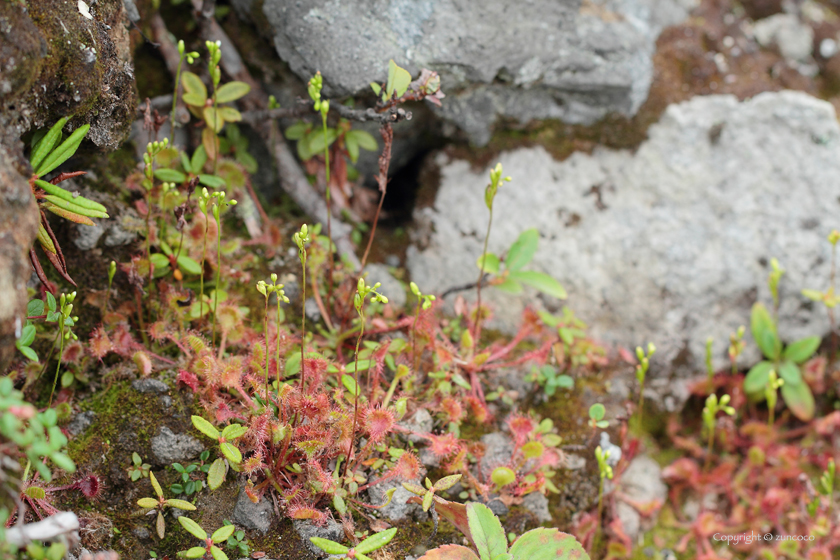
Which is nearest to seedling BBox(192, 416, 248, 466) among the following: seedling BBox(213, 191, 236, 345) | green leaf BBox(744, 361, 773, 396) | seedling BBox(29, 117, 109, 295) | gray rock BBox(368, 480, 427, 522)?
seedling BBox(213, 191, 236, 345)

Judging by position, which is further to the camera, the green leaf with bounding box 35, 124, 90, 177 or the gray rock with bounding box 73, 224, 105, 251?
the gray rock with bounding box 73, 224, 105, 251

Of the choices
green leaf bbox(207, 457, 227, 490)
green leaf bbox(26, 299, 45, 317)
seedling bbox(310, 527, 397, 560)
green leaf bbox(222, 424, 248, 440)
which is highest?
green leaf bbox(26, 299, 45, 317)

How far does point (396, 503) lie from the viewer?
2082mm

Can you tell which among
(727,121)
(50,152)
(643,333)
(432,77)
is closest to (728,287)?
(643,333)

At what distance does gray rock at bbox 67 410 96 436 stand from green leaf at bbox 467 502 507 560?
4.52 ft

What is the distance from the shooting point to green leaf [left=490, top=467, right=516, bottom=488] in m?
2.17

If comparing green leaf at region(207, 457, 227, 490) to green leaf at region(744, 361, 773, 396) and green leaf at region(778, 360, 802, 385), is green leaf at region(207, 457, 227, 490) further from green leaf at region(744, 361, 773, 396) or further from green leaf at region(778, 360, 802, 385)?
green leaf at region(778, 360, 802, 385)

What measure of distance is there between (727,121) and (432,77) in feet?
6.32

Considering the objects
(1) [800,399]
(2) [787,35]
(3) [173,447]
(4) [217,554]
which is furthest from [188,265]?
(2) [787,35]

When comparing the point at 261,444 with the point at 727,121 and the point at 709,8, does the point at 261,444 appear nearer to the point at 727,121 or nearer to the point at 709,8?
the point at 727,121

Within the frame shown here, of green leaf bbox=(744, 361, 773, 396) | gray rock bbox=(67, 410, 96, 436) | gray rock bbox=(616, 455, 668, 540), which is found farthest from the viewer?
green leaf bbox=(744, 361, 773, 396)

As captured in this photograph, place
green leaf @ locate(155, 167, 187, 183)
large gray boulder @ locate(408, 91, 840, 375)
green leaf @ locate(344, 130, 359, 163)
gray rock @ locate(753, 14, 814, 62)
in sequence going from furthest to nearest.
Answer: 1. gray rock @ locate(753, 14, 814, 62)
2. large gray boulder @ locate(408, 91, 840, 375)
3. green leaf @ locate(344, 130, 359, 163)
4. green leaf @ locate(155, 167, 187, 183)

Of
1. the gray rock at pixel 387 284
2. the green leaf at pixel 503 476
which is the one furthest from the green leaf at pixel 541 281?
the green leaf at pixel 503 476

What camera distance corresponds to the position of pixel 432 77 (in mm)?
2279
